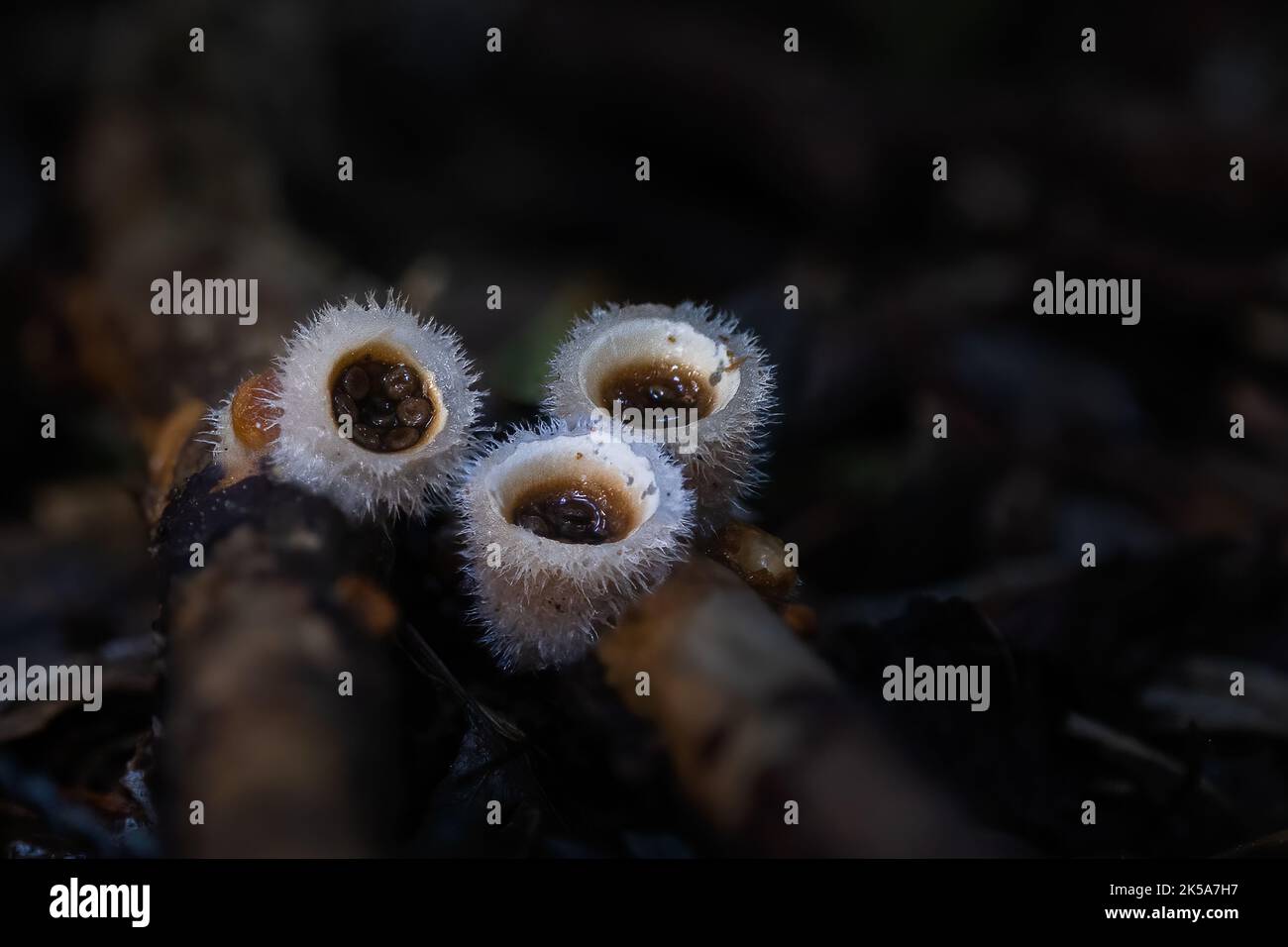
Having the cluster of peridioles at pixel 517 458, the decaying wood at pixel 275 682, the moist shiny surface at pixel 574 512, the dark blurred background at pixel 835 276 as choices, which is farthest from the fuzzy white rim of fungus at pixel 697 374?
the decaying wood at pixel 275 682

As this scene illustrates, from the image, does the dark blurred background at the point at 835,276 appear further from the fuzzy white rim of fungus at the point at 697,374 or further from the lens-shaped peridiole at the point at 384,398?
the lens-shaped peridiole at the point at 384,398

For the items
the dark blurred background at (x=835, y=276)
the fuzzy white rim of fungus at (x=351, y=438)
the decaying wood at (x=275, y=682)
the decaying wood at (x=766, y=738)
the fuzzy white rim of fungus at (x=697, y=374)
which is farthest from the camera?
the dark blurred background at (x=835, y=276)

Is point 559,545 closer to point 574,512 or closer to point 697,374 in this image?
point 574,512

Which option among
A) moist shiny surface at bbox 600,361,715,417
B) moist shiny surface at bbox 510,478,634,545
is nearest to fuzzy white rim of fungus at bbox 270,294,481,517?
moist shiny surface at bbox 510,478,634,545

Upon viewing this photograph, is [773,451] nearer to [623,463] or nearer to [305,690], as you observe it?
[623,463]

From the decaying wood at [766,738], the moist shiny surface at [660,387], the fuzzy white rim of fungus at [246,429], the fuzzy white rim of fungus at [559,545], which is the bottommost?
the decaying wood at [766,738]
